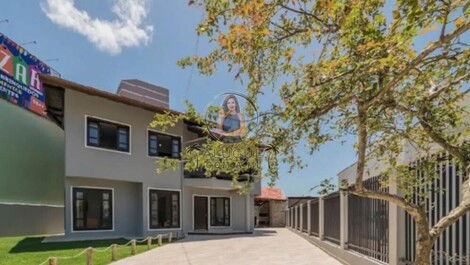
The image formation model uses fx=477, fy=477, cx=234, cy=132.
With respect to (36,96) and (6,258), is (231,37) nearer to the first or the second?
(6,258)

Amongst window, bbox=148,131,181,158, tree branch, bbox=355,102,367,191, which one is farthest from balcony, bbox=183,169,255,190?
tree branch, bbox=355,102,367,191

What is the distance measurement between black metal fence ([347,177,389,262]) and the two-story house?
12354 millimetres

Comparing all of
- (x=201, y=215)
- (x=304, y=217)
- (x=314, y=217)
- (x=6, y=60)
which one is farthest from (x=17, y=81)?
(x=304, y=217)

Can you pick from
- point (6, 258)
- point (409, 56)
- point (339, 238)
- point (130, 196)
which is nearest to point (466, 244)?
point (409, 56)

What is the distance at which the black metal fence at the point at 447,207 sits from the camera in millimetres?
5844

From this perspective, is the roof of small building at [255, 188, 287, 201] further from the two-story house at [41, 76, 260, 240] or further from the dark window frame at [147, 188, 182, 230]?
the dark window frame at [147, 188, 182, 230]

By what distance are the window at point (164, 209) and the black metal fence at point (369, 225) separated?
13.7 m

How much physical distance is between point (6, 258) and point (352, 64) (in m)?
13.8

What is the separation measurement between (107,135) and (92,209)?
345cm

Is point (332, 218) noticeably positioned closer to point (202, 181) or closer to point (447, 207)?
point (447, 207)

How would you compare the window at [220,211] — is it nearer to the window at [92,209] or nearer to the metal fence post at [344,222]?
the window at [92,209]

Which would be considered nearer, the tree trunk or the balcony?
the tree trunk

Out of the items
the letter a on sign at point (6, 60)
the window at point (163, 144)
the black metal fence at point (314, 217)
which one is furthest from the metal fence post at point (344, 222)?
the letter a on sign at point (6, 60)

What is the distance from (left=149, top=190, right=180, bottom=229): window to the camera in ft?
79.6
